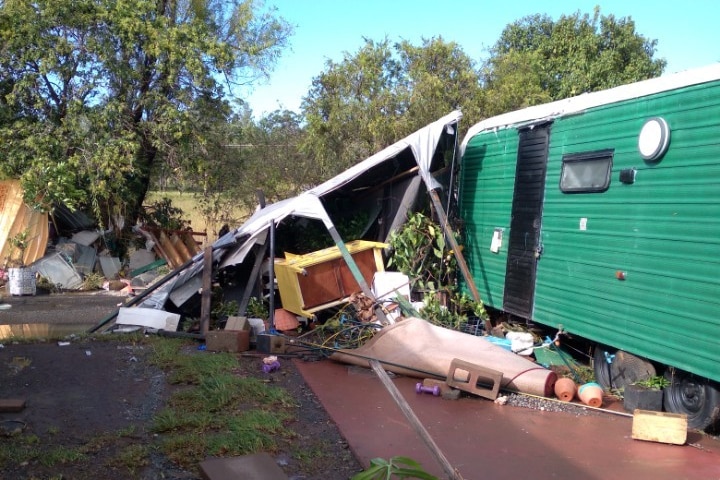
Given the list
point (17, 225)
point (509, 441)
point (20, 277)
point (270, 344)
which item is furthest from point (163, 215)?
point (509, 441)

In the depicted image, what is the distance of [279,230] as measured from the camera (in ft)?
32.8

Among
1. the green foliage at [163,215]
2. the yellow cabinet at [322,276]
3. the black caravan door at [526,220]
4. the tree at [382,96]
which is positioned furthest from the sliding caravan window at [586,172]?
the green foliage at [163,215]

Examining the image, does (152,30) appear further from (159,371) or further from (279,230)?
(159,371)

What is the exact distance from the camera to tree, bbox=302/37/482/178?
12.9 meters

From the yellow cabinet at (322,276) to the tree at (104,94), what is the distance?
6120 mm

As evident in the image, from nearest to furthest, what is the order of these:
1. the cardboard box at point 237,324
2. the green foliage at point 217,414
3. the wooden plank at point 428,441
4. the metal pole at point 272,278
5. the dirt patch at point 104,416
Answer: the wooden plank at point 428,441, the dirt patch at point 104,416, the green foliage at point 217,414, the cardboard box at point 237,324, the metal pole at point 272,278

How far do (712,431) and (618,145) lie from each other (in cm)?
271

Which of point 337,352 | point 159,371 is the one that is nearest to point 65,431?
point 159,371

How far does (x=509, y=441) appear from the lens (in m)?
5.05

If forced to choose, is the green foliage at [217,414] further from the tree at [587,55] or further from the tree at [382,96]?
the tree at [587,55]

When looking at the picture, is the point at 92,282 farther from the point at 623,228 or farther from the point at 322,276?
the point at 623,228

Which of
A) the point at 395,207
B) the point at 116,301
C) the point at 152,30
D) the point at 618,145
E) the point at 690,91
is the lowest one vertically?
the point at 116,301

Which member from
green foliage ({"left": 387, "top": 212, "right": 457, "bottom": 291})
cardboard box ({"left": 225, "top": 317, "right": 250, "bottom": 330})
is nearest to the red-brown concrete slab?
cardboard box ({"left": 225, "top": 317, "right": 250, "bottom": 330})

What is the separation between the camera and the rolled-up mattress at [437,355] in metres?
6.18
